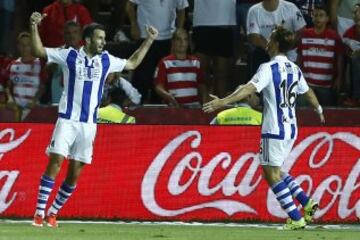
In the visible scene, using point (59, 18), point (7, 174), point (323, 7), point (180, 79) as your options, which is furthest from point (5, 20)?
point (323, 7)

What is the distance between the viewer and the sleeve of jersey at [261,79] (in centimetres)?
1315

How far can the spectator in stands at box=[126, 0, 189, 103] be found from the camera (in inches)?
690

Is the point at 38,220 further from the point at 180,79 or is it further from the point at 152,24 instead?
the point at 152,24

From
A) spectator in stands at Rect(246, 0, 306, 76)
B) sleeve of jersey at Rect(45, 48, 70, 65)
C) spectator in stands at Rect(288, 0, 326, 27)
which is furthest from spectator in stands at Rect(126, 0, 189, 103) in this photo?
sleeve of jersey at Rect(45, 48, 70, 65)

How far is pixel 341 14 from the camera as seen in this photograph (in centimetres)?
1759

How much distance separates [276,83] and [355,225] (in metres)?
2.66

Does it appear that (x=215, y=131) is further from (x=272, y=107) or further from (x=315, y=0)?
(x=315, y=0)

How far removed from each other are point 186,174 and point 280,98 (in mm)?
2403

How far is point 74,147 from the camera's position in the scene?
13609mm

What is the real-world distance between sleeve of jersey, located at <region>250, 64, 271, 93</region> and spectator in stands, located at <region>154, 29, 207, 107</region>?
3.71 metres

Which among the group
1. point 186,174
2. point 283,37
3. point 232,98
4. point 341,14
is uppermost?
point 341,14

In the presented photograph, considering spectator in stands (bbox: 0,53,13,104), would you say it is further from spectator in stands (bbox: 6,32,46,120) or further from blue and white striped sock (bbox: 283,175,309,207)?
blue and white striped sock (bbox: 283,175,309,207)

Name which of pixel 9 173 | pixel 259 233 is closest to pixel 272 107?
pixel 259 233

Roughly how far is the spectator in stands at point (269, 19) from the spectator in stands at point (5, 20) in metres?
3.81
